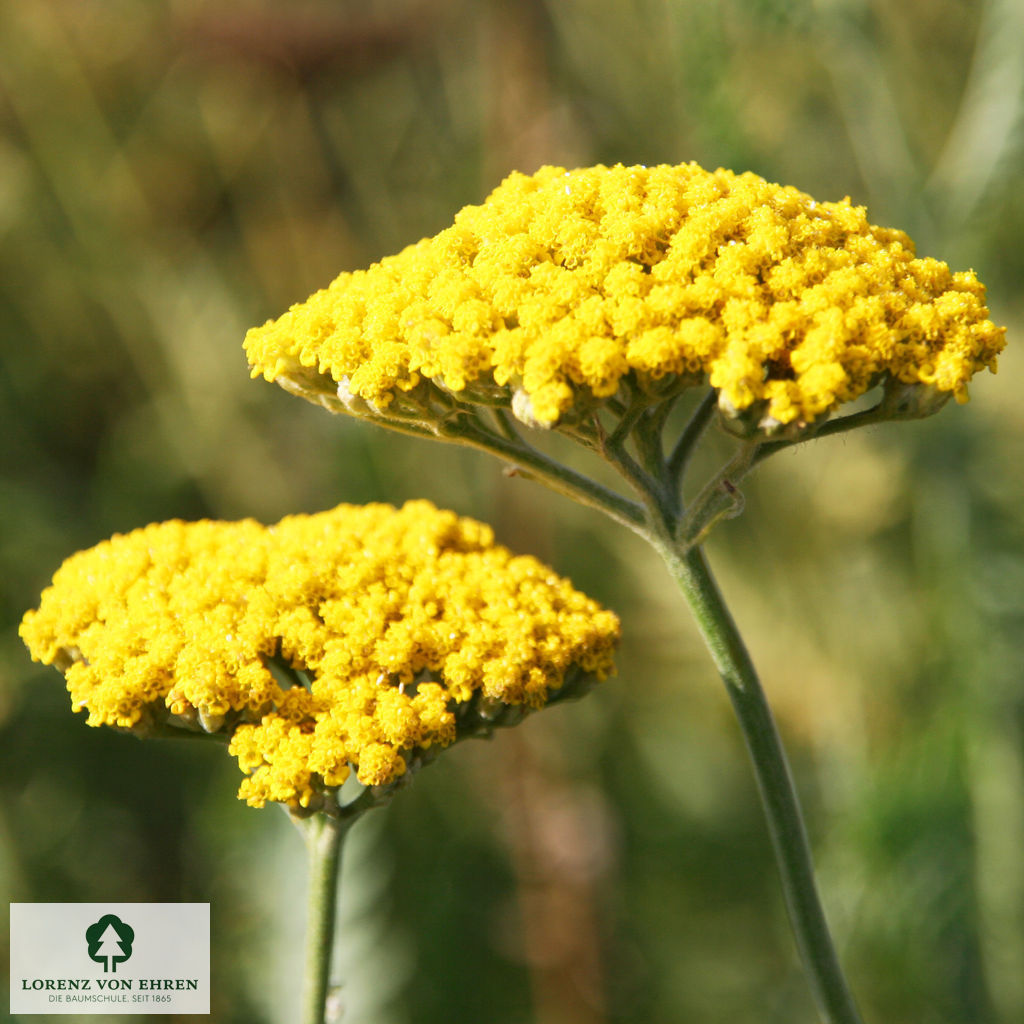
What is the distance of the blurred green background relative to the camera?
7.52 ft

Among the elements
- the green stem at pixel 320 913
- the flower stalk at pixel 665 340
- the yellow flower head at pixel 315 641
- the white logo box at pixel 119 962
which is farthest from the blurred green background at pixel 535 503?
the flower stalk at pixel 665 340

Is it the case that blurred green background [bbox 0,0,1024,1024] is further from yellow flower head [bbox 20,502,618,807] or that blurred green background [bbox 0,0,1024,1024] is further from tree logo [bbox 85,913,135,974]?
yellow flower head [bbox 20,502,618,807]

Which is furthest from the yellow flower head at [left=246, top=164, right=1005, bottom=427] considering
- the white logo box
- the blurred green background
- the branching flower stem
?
the blurred green background

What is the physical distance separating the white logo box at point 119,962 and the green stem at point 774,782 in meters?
0.95

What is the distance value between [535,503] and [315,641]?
175 centimetres

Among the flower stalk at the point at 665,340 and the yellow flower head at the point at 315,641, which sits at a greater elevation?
the flower stalk at the point at 665,340

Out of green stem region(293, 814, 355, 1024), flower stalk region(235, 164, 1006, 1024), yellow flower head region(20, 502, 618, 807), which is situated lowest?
green stem region(293, 814, 355, 1024)

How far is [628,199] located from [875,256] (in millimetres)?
269

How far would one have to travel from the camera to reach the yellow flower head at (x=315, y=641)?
1.22 meters

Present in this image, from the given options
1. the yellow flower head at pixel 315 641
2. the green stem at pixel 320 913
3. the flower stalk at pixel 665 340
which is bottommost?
the green stem at pixel 320 913

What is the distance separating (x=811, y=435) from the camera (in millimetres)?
1143

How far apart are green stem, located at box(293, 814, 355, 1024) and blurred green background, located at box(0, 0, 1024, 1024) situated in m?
0.87

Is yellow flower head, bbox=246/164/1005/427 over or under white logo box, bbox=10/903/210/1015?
over

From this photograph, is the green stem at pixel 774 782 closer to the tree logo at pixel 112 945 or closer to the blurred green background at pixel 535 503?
the blurred green background at pixel 535 503
